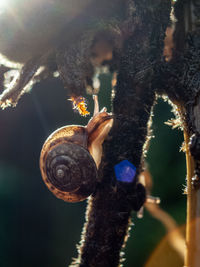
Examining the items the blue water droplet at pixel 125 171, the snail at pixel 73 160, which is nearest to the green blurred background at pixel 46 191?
the snail at pixel 73 160

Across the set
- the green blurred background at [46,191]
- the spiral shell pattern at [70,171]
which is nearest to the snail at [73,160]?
the spiral shell pattern at [70,171]

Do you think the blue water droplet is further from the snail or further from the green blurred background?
the green blurred background

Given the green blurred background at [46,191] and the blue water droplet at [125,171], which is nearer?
the blue water droplet at [125,171]

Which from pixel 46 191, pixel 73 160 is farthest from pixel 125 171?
pixel 46 191

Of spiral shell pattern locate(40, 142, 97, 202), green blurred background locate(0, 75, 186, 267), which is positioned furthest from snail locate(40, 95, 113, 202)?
green blurred background locate(0, 75, 186, 267)

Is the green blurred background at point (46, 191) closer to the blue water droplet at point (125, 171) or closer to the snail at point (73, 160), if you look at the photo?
the snail at point (73, 160)

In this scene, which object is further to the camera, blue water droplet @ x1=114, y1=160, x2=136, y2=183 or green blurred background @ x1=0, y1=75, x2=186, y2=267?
green blurred background @ x1=0, y1=75, x2=186, y2=267

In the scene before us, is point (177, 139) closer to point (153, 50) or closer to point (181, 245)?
point (181, 245)
